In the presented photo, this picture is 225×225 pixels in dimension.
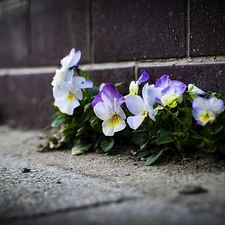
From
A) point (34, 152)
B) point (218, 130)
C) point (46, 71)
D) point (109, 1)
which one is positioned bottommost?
point (34, 152)

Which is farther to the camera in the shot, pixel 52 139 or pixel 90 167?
pixel 52 139

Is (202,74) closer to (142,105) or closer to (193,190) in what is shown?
(142,105)

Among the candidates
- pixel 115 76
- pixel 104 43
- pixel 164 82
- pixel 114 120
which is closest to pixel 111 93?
pixel 114 120

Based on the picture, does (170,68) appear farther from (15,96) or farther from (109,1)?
(15,96)

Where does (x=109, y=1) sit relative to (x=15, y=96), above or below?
above

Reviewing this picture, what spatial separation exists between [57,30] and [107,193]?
5.37 ft

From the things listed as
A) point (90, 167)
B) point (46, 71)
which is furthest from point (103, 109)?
point (46, 71)

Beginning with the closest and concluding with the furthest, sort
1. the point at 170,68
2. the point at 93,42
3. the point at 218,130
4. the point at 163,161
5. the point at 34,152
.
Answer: the point at 218,130 → the point at 163,161 → the point at 170,68 → the point at 34,152 → the point at 93,42

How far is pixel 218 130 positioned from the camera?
149cm

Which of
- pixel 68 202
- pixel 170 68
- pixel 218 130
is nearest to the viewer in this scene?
pixel 68 202

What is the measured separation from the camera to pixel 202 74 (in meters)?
1.83

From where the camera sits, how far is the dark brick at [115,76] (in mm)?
2182

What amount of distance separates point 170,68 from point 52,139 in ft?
2.37

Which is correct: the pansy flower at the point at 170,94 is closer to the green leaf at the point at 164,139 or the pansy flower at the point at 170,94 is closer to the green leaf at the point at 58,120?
the green leaf at the point at 164,139
